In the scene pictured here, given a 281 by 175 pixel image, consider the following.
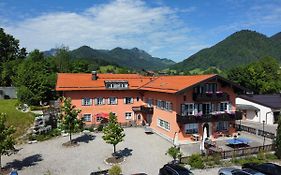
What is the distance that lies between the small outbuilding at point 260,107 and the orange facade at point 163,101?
12.9 m

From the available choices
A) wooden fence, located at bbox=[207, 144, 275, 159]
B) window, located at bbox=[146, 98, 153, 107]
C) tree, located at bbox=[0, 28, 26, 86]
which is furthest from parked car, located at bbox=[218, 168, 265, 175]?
tree, located at bbox=[0, 28, 26, 86]

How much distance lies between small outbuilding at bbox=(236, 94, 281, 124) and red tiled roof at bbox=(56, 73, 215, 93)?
17.0 m

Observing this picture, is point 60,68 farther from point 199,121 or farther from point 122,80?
point 199,121

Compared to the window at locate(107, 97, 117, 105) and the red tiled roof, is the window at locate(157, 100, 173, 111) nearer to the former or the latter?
the red tiled roof

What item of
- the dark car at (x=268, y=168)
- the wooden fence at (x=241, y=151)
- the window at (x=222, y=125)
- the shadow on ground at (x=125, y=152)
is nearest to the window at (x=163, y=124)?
the window at (x=222, y=125)

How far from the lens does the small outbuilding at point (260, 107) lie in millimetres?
48562

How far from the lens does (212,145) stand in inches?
1297

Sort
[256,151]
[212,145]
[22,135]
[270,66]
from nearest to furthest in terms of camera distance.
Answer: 1. [256,151]
2. [212,145]
3. [22,135]
4. [270,66]

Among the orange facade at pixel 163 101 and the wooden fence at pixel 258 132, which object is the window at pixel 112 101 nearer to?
the orange facade at pixel 163 101

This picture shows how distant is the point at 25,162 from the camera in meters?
29.3

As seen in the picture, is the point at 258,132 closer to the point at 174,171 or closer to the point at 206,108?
the point at 206,108

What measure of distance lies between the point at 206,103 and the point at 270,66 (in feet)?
170

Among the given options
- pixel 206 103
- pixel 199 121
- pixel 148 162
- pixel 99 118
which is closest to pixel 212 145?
pixel 199 121

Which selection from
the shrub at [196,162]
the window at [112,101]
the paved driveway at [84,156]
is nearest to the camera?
the shrub at [196,162]
